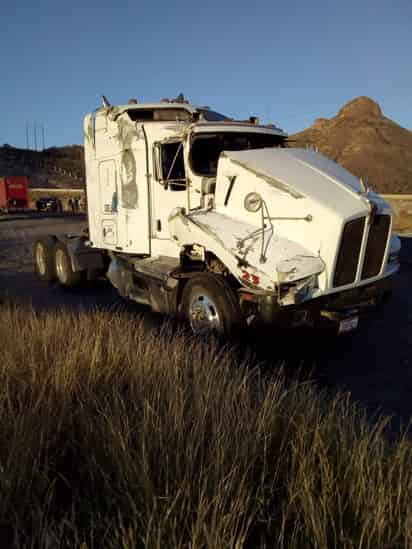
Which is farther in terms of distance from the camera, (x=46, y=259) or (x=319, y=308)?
(x=46, y=259)

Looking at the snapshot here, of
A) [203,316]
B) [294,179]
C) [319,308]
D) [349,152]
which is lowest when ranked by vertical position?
[203,316]

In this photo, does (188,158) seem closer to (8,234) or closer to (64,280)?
(64,280)

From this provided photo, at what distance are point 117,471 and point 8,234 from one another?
56.1 feet

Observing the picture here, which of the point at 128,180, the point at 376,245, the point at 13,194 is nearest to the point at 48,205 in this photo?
the point at 13,194

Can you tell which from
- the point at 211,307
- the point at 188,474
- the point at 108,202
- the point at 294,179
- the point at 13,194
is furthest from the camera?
the point at 13,194

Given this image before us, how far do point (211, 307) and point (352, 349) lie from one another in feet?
6.44

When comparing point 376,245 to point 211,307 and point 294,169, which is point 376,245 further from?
point 211,307

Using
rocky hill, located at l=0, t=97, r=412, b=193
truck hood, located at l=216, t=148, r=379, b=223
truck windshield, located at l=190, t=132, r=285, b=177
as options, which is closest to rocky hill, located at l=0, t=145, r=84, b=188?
rocky hill, located at l=0, t=97, r=412, b=193

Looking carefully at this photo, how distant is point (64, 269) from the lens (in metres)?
8.91

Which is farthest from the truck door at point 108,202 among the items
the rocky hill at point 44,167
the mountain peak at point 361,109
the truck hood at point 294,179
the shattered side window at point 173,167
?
the mountain peak at point 361,109

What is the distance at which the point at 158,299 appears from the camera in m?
6.08

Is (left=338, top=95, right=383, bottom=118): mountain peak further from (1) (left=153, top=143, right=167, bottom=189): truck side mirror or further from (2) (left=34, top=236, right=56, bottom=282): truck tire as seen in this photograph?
(1) (left=153, top=143, right=167, bottom=189): truck side mirror

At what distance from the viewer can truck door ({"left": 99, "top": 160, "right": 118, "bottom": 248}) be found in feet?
24.2

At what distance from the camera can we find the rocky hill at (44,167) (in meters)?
61.7
